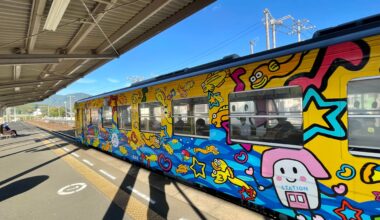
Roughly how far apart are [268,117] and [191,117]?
1964mm

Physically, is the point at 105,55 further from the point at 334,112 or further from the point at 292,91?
the point at 334,112

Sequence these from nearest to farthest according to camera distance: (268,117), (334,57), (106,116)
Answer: (334,57) < (268,117) < (106,116)

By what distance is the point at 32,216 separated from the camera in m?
4.57

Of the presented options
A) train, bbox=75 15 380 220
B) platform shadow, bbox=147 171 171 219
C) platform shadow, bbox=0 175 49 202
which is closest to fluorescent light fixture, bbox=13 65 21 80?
platform shadow, bbox=0 175 49 202

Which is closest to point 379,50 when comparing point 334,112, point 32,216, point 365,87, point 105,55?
point 365,87

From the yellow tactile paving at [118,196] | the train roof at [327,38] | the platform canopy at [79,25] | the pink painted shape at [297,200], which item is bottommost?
the yellow tactile paving at [118,196]

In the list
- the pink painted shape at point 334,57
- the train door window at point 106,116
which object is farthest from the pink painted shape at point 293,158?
the train door window at point 106,116

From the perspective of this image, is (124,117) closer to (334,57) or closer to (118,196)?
(118,196)

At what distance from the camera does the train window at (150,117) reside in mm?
6438

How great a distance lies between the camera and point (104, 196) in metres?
5.38

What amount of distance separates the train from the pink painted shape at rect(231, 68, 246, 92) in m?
0.02

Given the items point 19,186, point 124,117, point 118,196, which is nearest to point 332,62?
point 118,196

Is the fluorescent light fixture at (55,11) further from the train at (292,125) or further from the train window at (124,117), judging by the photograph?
the train window at (124,117)

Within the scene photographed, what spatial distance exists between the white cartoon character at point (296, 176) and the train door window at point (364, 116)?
20.6 inches
